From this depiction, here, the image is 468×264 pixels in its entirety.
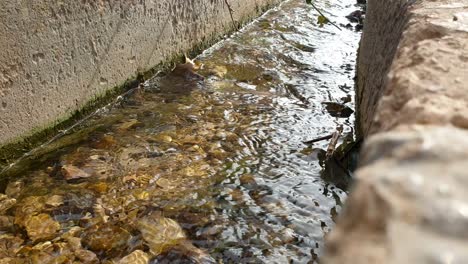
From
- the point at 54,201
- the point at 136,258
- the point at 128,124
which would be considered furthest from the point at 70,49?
the point at 136,258

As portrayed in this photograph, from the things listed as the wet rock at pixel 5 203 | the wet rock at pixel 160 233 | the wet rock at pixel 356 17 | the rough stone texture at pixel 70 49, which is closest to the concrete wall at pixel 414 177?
the wet rock at pixel 160 233

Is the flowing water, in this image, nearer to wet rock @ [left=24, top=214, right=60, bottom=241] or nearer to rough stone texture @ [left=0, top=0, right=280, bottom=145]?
wet rock @ [left=24, top=214, right=60, bottom=241]

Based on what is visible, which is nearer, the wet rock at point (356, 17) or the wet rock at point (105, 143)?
the wet rock at point (105, 143)

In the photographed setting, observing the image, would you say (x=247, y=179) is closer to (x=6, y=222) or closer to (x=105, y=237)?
(x=105, y=237)

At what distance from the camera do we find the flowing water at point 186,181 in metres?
2.50

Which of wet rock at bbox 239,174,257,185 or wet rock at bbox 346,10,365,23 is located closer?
wet rock at bbox 239,174,257,185

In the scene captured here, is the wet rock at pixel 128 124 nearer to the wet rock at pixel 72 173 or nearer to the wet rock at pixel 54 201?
the wet rock at pixel 72 173

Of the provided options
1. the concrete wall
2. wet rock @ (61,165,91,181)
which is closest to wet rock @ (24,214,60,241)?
wet rock @ (61,165,91,181)

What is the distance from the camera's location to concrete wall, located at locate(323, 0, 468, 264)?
0.84m

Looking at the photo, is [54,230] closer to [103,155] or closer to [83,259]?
[83,259]

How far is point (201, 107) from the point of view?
3959mm

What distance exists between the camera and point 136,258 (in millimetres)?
2414

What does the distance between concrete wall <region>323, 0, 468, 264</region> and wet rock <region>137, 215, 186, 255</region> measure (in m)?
1.36

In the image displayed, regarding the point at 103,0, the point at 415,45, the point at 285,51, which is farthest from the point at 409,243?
the point at 285,51
